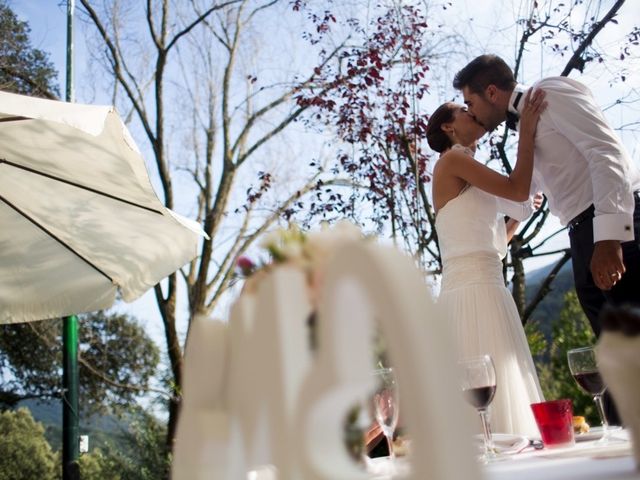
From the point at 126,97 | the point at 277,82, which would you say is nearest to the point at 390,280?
the point at 277,82

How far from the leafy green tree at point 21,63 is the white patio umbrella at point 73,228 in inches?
251

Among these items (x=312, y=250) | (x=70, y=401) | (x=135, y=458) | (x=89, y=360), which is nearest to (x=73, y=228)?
(x=70, y=401)

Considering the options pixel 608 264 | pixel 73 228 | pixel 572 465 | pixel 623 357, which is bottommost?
pixel 572 465

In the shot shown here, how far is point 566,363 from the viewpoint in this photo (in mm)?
11914

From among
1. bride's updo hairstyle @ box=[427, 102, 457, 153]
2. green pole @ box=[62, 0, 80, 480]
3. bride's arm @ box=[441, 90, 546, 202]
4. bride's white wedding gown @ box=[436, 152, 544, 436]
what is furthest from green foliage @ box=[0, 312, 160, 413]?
bride's arm @ box=[441, 90, 546, 202]

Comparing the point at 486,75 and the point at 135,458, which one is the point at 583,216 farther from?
the point at 135,458

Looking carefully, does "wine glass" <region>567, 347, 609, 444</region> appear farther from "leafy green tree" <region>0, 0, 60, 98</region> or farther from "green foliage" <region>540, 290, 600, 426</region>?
"leafy green tree" <region>0, 0, 60, 98</region>

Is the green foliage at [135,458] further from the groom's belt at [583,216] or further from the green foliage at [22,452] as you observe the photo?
the groom's belt at [583,216]

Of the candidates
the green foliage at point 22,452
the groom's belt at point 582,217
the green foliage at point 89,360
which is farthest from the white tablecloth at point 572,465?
the green foliage at point 22,452

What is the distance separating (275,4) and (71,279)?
8.77 m

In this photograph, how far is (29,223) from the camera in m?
4.31

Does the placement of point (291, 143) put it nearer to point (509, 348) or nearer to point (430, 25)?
point (430, 25)

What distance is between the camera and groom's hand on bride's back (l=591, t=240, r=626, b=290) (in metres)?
2.74

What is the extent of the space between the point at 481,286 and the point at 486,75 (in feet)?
3.32
